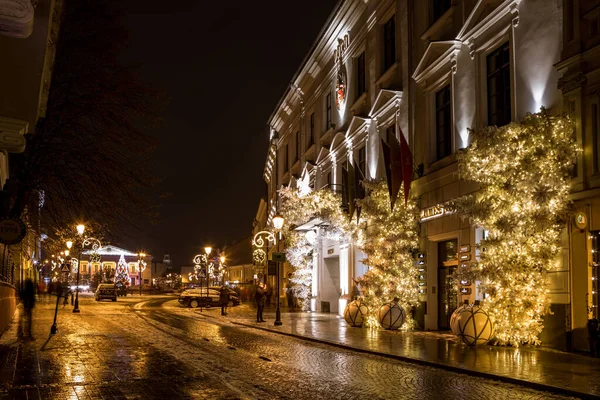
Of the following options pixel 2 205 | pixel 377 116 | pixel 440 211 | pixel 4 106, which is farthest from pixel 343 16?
pixel 4 106

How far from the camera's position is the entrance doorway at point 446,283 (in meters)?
22.8

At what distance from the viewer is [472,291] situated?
21.0 metres

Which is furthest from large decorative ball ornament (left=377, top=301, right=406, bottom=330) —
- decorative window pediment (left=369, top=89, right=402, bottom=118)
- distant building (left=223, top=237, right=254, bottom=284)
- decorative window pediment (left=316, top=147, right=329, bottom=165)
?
distant building (left=223, top=237, right=254, bottom=284)

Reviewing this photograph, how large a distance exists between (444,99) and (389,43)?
5831 millimetres

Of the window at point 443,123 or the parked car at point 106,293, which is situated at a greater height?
the window at point 443,123

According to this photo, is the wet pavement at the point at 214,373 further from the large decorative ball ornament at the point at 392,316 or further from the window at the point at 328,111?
the window at the point at 328,111

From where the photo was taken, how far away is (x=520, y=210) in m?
16.7

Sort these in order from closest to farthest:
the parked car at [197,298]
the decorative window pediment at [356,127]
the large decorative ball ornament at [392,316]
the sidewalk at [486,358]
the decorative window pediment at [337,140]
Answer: the sidewalk at [486,358] < the large decorative ball ornament at [392,316] < the decorative window pediment at [356,127] < the decorative window pediment at [337,140] < the parked car at [197,298]

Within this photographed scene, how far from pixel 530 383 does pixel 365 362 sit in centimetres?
431

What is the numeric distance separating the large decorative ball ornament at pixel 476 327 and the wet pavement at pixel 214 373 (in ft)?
9.03

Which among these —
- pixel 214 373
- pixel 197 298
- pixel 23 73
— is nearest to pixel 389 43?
pixel 214 373

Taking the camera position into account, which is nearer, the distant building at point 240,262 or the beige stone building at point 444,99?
the beige stone building at point 444,99

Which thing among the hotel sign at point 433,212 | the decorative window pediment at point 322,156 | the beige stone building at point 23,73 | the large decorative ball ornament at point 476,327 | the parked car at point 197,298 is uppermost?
the decorative window pediment at point 322,156

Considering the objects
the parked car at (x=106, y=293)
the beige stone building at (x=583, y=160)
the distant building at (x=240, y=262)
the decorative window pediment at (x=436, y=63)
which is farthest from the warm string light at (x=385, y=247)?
the distant building at (x=240, y=262)
